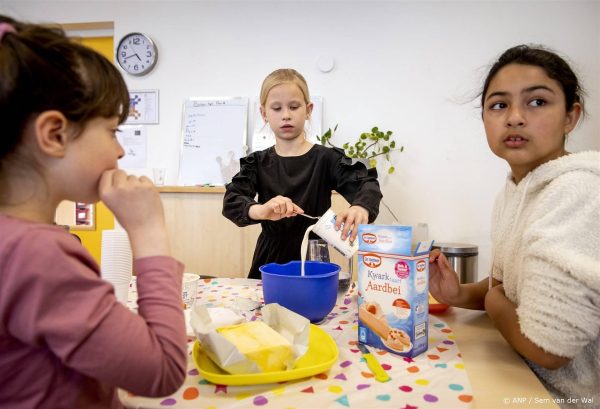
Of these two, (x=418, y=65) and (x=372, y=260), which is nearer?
(x=372, y=260)

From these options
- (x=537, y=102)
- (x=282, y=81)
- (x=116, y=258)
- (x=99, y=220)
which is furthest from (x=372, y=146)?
(x=99, y=220)

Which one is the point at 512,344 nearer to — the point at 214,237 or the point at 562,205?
the point at 562,205

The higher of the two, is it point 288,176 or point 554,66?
point 554,66

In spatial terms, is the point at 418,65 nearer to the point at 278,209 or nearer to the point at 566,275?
the point at 278,209

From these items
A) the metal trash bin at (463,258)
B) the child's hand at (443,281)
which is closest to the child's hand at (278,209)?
the child's hand at (443,281)

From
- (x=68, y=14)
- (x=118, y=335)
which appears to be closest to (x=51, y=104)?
(x=118, y=335)

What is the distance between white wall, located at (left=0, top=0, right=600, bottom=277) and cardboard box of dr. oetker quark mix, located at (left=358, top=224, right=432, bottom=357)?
189cm

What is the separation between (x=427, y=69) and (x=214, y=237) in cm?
175

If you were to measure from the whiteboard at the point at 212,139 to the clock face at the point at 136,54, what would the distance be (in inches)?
15.8

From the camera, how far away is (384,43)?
99.4 inches

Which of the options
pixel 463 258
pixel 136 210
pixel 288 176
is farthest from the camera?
pixel 463 258

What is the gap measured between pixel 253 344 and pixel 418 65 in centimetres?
238

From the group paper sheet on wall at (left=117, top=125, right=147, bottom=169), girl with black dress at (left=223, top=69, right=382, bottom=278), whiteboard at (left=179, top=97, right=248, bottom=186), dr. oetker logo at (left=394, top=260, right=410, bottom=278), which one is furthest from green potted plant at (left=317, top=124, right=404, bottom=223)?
dr. oetker logo at (left=394, top=260, right=410, bottom=278)

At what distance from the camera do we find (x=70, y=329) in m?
0.38
